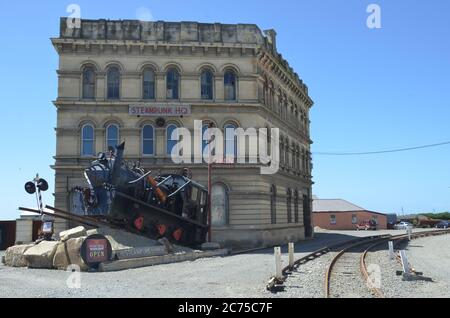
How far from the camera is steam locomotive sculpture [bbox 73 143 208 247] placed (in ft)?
73.1

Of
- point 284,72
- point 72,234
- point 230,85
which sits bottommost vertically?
point 72,234

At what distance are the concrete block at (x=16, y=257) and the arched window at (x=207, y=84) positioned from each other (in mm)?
14736

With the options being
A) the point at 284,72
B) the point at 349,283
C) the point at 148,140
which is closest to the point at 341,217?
the point at 284,72

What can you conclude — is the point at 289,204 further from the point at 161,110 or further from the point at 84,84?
the point at 84,84

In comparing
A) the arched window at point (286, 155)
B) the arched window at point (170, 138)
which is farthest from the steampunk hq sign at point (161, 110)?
the arched window at point (286, 155)

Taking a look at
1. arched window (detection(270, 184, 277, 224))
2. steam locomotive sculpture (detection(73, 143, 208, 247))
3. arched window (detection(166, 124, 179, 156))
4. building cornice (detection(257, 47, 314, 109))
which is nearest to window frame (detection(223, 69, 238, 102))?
building cornice (detection(257, 47, 314, 109))

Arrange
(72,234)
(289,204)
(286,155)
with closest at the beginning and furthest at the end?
(72,234)
(289,204)
(286,155)

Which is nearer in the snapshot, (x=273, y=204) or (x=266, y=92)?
(x=273, y=204)

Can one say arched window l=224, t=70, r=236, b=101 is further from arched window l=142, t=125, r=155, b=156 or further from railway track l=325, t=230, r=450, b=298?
railway track l=325, t=230, r=450, b=298

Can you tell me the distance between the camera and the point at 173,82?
31.5 m

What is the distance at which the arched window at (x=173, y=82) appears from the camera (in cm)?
3133

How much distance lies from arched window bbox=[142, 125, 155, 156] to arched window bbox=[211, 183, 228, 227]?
4226 mm

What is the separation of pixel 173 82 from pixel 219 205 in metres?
7.75
